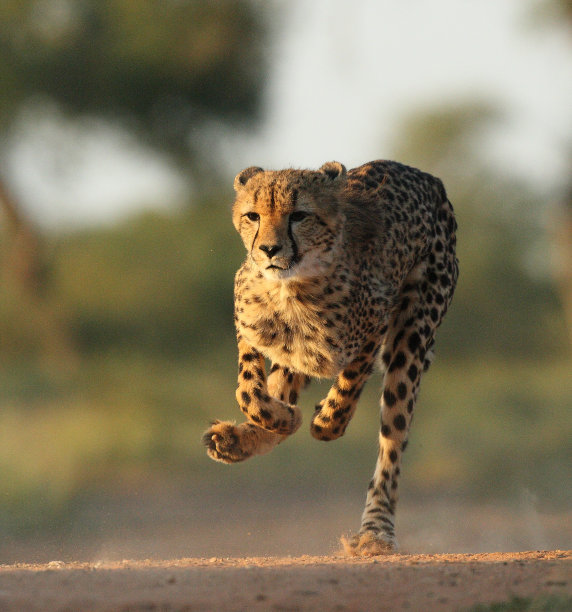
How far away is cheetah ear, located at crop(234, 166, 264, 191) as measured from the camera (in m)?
5.11

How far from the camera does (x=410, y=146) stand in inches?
835

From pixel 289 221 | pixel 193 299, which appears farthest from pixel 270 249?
pixel 193 299

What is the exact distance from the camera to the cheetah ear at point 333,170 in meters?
5.21

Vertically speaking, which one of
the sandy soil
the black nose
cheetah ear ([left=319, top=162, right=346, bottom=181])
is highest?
cheetah ear ([left=319, top=162, right=346, bottom=181])

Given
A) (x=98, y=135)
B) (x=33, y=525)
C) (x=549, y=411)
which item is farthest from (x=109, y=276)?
(x=33, y=525)

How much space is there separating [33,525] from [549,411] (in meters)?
7.55

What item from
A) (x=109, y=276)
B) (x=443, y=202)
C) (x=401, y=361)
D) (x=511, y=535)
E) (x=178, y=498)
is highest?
(x=109, y=276)

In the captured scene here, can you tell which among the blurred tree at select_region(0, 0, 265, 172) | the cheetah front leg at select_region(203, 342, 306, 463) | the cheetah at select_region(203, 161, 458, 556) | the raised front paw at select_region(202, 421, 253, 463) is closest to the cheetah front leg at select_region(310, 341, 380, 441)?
the cheetah at select_region(203, 161, 458, 556)

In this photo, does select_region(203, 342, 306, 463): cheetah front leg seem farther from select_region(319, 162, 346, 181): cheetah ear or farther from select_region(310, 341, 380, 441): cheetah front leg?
select_region(319, 162, 346, 181): cheetah ear

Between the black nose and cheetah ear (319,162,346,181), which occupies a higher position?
cheetah ear (319,162,346,181)

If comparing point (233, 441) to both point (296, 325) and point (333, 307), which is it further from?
point (333, 307)

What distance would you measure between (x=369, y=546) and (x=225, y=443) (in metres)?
0.79

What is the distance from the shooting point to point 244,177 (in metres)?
5.16

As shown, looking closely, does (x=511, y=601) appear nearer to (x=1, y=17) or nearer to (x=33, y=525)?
(x=33, y=525)
